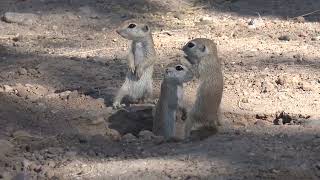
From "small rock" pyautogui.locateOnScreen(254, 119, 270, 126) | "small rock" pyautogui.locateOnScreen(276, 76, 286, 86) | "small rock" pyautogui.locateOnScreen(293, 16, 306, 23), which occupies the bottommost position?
"small rock" pyautogui.locateOnScreen(254, 119, 270, 126)

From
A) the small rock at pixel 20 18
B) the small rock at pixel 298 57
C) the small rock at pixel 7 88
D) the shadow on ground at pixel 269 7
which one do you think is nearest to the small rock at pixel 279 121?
the small rock at pixel 298 57

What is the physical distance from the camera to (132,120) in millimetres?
6613

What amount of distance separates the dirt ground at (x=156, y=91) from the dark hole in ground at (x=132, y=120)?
0.01 metres

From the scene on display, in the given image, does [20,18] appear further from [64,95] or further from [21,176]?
[21,176]

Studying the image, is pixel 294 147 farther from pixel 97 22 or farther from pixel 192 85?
pixel 97 22

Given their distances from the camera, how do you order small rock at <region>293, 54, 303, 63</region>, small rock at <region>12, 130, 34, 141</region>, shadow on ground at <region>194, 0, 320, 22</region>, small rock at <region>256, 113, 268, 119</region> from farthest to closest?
1. shadow on ground at <region>194, 0, 320, 22</region>
2. small rock at <region>293, 54, 303, 63</region>
3. small rock at <region>256, 113, 268, 119</region>
4. small rock at <region>12, 130, 34, 141</region>

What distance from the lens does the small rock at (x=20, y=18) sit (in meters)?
9.47

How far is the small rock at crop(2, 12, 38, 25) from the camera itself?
9.47 m

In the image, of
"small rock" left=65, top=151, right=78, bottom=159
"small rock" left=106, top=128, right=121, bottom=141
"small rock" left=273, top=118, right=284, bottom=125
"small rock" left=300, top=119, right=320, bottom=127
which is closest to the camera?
"small rock" left=65, top=151, right=78, bottom=159

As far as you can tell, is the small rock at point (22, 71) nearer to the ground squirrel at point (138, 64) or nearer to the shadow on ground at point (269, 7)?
the ground squirrel at point (138, 64)

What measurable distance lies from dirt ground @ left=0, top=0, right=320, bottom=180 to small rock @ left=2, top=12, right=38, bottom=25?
0.02 meters

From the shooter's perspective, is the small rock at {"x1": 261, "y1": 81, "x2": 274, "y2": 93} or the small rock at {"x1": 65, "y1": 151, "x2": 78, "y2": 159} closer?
the small rock at {"x1": 65, "y1": 151, "x2": 78, "y2": 159}

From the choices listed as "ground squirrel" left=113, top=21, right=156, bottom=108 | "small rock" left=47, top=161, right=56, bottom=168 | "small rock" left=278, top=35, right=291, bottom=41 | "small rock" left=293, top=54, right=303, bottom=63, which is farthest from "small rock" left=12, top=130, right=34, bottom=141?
"small rock" left=278, top=35, right=291, bottom=41

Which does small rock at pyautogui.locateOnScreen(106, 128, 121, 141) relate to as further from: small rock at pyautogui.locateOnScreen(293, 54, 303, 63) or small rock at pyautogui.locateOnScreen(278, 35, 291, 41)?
small rock at pyautogui.locateOnScreen(278, 35, 291, 41)
